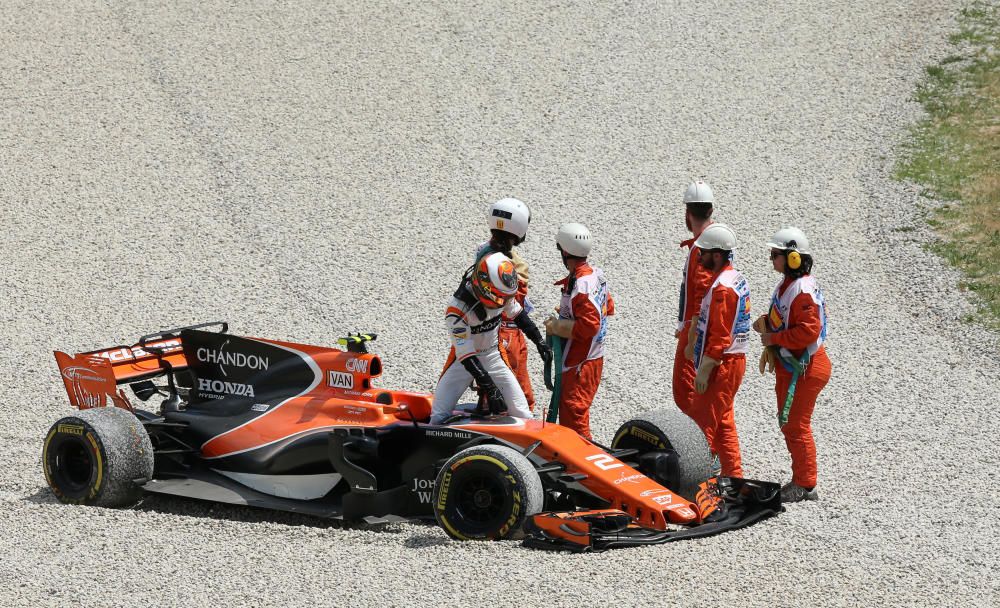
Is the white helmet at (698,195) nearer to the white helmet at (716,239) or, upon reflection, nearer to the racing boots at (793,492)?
the white helmet at (716,239)

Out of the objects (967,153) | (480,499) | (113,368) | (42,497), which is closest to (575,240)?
(480,499)

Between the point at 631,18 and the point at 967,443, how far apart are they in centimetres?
1440

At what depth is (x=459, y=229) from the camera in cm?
1742

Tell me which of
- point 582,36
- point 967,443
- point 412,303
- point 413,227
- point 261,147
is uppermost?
point 582,36

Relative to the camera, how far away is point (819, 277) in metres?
16.6

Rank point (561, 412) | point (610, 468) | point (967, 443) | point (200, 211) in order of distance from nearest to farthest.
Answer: point (610, 468) → point (561, 412) → point (967, 443) → point (200, 211)

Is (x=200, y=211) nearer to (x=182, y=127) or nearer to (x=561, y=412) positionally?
(x=182, y=127)

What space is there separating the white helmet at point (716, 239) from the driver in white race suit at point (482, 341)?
1675mm

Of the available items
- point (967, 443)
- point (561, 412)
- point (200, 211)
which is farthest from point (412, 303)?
point (967, 443)

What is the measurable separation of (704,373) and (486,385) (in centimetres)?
183

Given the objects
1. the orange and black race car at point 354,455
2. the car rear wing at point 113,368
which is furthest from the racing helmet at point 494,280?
the car rear wing at point 113,368

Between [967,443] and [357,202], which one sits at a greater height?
[357,202]

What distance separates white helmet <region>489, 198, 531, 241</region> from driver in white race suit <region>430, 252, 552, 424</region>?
45 cm

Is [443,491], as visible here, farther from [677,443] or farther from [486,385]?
[677,443]
